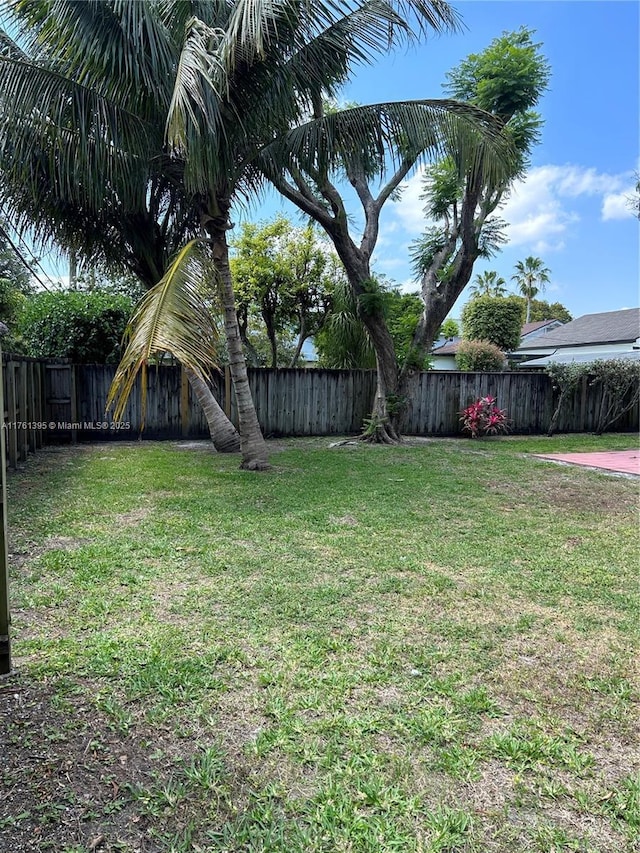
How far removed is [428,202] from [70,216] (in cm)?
728

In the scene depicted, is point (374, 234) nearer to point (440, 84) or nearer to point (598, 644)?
point (440, 84)

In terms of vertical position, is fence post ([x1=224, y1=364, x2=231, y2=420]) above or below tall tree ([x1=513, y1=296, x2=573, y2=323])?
below

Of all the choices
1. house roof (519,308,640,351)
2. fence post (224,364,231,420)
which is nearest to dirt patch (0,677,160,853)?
fence post (224,364,231,420)

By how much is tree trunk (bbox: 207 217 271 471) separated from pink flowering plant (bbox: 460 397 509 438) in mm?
5907

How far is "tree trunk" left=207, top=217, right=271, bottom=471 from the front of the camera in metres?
6.92

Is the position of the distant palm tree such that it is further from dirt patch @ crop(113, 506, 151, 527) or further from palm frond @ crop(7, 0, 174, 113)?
dirt patch @ crop(113, 506, 151, 527)

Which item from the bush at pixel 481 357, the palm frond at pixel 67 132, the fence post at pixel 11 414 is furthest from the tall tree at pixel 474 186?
the bush at pixel 481 357

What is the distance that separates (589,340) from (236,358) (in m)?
18.9

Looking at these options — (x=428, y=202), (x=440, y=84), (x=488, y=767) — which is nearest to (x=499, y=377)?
(x=428, y=202)

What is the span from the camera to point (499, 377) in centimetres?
1245

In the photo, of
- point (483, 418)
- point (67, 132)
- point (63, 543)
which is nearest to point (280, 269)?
point (483, 418)

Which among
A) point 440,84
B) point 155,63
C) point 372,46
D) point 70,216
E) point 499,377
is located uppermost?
point 440,84

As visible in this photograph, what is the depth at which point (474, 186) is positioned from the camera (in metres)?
8.26

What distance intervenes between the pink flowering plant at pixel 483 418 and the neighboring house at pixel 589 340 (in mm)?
7677
